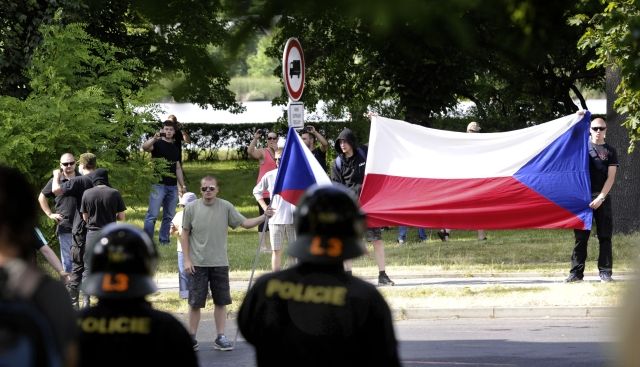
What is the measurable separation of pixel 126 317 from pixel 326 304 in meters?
0.69

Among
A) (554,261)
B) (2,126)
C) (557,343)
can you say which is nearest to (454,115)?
(554,261)

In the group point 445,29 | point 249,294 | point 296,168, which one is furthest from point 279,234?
point 445,29

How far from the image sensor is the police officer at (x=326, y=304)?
463 centimetres

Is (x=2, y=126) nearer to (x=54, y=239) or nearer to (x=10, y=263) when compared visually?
(x=54, y=239)

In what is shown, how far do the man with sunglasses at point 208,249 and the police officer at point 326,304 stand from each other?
7.59m

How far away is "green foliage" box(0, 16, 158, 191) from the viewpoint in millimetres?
17422

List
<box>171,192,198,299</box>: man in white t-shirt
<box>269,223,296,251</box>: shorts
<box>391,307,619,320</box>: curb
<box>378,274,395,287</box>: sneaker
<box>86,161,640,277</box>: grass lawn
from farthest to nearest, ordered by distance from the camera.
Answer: <box>86,161,640,277</box>: grass lawn, <box>378,274,395,287</box>: sneaker, <box>269,223,296,251</box>: shorts, <box>391,307,619,320</box>: curb, <box>171,192,198,299</box>: man in white t-shirt

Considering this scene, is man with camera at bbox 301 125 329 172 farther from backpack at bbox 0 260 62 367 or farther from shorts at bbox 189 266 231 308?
backpack at bbox 0 260 62 367

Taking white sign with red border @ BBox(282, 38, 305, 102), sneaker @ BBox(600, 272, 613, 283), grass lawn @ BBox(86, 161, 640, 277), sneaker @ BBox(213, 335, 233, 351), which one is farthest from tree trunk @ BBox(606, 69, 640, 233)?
sneaker @ BBox(213, 335, 233, 351)

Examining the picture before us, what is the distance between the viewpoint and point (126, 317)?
14.6 feet

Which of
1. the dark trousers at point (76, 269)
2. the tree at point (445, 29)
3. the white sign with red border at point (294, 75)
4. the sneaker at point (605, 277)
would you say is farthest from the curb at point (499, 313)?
the tree at point (445, 29)

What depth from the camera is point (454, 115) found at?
1240 inches

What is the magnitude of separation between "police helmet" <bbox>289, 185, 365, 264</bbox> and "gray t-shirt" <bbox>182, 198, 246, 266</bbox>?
7.62 metres

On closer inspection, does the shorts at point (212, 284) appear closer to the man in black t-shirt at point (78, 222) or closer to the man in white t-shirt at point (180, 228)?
the man in white t-shirt at point (180, 228)
